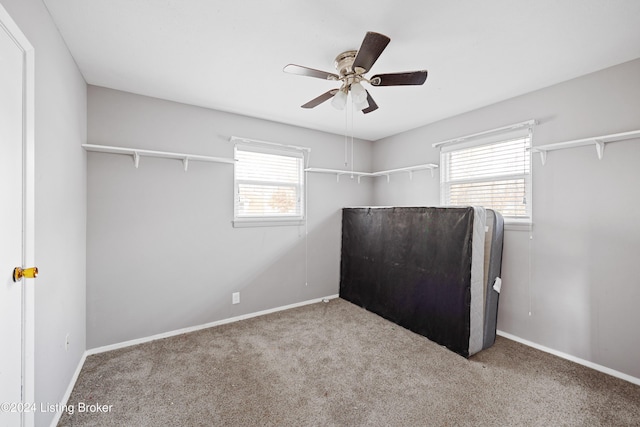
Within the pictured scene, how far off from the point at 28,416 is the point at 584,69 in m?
4.17

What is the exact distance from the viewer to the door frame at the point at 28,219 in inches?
49.3

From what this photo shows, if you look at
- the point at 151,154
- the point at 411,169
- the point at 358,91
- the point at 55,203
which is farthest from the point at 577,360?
the point at 151,154

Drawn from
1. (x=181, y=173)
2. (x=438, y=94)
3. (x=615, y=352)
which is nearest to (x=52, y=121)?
(x=181, y=173)

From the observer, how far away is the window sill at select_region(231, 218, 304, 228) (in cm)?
328

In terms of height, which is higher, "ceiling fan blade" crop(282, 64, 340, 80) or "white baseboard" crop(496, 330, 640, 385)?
"ceiling fan blade" crop(282, 64, 340, 80)

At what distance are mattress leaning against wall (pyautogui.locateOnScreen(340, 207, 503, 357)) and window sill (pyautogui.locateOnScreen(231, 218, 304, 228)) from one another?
37.0 inches

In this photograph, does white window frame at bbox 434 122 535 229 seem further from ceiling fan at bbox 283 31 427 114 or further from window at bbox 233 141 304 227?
window at bbox 233 141 304 227

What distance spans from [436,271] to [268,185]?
219 cm

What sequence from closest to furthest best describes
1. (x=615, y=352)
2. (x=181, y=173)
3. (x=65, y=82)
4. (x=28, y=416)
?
(x=28, y=416) → (x=65, y=82) → (x=615, y=352) → (x=181, y=173)

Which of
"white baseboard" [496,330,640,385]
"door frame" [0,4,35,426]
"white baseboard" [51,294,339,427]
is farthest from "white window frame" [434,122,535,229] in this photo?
"door frame" [0,4,35,426]

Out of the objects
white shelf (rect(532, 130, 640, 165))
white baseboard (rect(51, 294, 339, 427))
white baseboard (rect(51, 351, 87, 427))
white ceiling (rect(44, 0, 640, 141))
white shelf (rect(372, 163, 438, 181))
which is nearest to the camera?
white ceiling (rect(44, 0, 640, 141))

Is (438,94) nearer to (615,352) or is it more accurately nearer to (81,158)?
(615,352)

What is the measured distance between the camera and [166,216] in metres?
2.85

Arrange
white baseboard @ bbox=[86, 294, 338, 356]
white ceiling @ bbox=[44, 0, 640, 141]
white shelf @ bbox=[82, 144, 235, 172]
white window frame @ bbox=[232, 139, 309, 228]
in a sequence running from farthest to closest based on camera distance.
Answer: white window frame @ bbox=[232, 139, 309, 228]
white baseboard @ bbox=[86, 294, 338, 356]
white shelf @ bbox=[82, 144, 235, 172]
white ceiling @ bbox=[44, 0, 640, 141]
